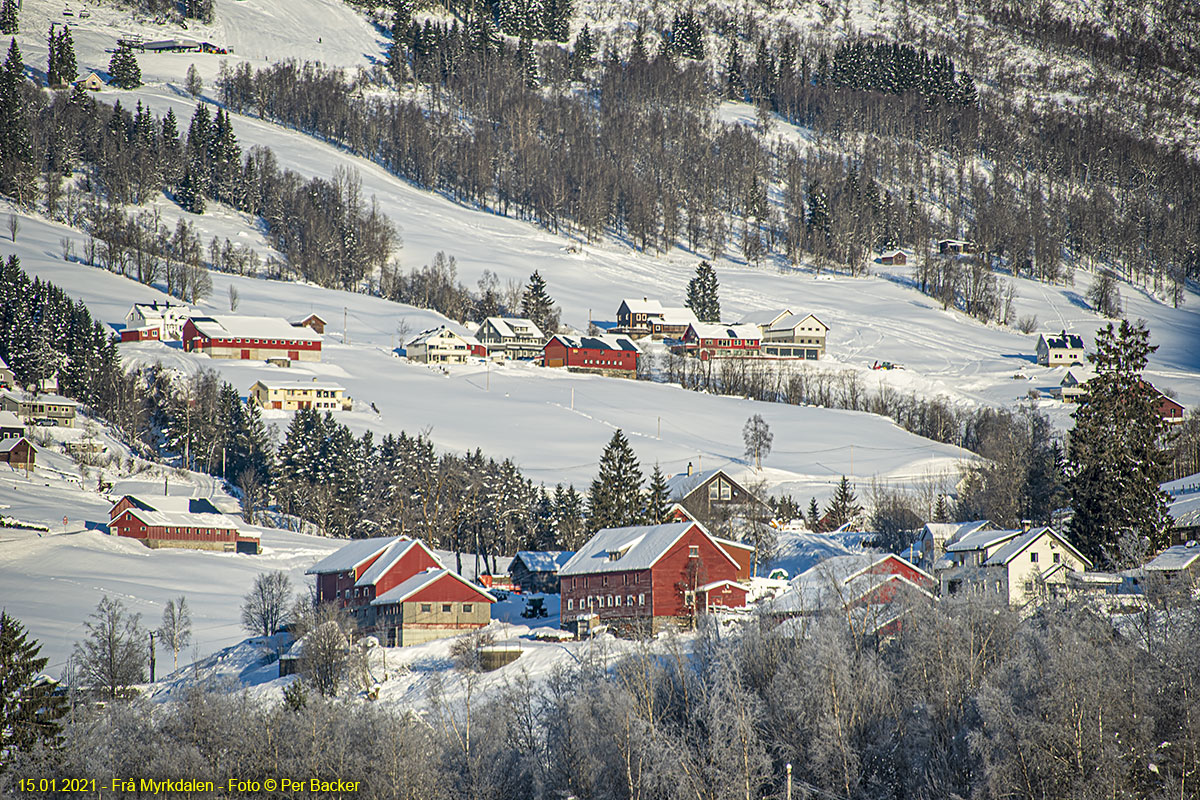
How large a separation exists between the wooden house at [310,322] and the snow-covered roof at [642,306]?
1318 inches

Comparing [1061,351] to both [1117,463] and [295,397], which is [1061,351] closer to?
[295,397]

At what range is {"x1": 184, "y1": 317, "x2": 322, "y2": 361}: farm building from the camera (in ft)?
334

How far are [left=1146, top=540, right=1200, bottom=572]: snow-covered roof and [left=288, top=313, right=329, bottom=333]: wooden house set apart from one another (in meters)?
82.2

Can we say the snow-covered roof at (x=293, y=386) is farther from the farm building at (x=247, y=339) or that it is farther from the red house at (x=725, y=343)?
the red house at (x=725, y=343)

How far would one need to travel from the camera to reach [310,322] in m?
112

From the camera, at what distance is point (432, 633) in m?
47.0

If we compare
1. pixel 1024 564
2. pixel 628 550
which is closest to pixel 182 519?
pixel 628 550

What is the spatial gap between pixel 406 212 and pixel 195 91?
50.9 metres

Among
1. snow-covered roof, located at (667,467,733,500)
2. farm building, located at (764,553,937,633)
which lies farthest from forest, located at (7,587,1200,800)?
snow-covered roof, located at (667,467,733,500)

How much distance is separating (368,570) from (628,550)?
11470mm

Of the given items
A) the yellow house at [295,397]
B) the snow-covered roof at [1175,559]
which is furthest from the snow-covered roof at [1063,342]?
the snow-covered roof at [1175,559]

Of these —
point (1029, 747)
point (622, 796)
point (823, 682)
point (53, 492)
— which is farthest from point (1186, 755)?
point (53, 492)

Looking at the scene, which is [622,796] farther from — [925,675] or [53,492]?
[53,492]

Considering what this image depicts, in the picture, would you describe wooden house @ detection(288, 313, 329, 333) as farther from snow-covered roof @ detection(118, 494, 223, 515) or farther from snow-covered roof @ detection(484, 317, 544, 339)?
snow-covered roof @ detection(118, 494, 223, 515)
